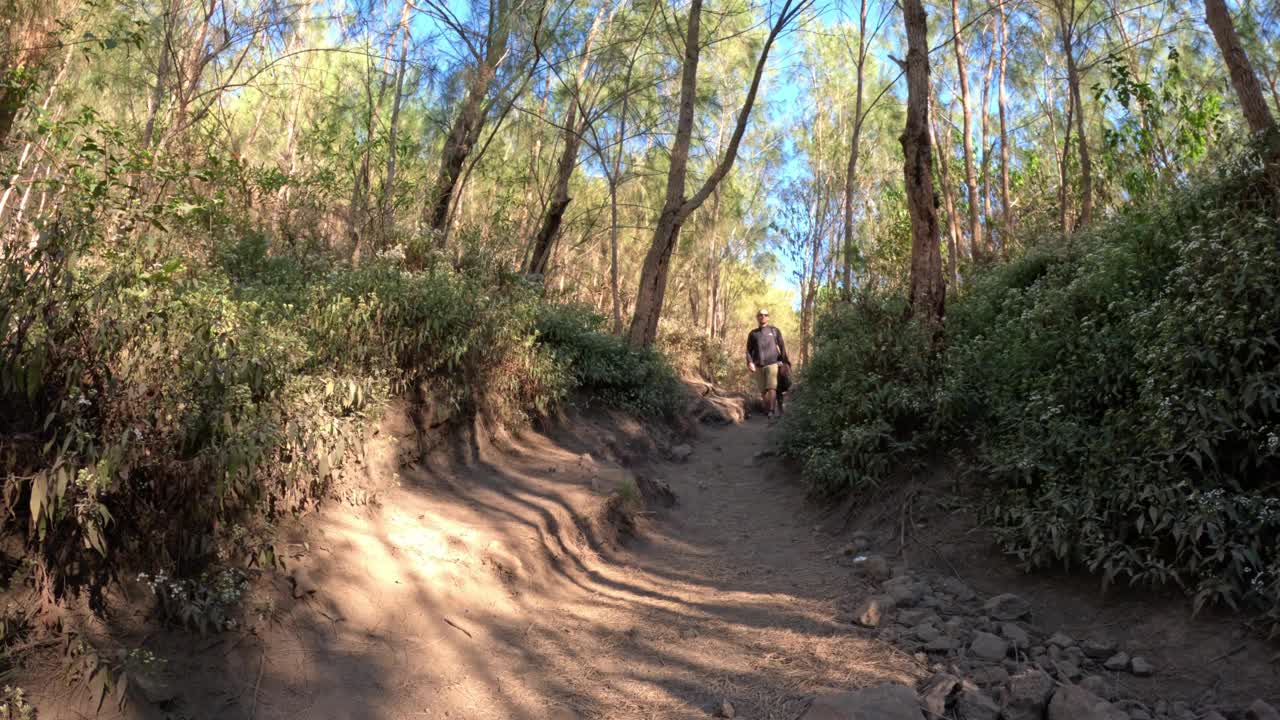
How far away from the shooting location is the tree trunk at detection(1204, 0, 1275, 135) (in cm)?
601

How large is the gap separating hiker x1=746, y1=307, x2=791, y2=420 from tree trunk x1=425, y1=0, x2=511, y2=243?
5178 mm

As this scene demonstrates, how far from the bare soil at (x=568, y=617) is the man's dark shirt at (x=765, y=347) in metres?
5.30

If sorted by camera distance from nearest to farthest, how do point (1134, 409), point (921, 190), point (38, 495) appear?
point (38, 495), point (1134, 409), point (921, 190)

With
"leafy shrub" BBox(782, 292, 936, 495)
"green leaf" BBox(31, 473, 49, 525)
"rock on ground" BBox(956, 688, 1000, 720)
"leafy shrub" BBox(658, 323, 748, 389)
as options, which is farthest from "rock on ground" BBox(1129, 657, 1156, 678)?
"leafy shrub" BBox(658, 323, 748, 389)

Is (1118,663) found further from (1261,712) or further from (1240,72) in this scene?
(1240,72)

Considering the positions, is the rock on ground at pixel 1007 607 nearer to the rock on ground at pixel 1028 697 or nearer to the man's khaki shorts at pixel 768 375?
the rock on ground at pixel 1028 697

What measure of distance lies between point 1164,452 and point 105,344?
18.2 ft

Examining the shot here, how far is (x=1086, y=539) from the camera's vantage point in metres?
4.27

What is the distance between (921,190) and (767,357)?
4.65m

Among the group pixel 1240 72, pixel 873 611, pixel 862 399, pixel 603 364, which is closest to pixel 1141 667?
pixel 873 611

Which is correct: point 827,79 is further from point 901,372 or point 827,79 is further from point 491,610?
point 491,610

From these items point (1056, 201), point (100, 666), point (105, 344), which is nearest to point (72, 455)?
point (105, 344)

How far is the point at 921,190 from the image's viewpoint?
812 centimetres

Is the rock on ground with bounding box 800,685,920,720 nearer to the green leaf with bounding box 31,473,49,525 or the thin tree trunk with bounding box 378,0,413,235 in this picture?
the green leaf with bounding box 31,473,49,525
